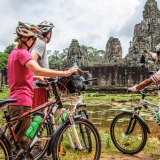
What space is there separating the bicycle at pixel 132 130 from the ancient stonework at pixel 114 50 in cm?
3458

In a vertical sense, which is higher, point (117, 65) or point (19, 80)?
point (117, 65)

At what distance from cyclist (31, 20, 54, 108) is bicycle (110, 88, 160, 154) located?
145 cm

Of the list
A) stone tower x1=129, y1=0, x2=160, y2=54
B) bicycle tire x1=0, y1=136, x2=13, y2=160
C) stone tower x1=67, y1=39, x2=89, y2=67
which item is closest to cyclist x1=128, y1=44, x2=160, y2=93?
bicycle tire x1=0, y1=136, x2=13, y2=160

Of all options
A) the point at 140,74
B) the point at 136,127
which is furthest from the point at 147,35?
the point at 136,127

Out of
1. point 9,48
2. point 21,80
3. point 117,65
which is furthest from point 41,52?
point 9,48

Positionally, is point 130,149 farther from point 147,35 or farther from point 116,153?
point 147,35

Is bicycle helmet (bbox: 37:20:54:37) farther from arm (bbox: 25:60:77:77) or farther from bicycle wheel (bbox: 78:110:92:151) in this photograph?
bicycle wheel (bbox: 78:110:92:151)

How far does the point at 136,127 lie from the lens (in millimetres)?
4469

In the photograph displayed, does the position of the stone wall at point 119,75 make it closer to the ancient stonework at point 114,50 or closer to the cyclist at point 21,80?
the ancient stonework at point 114,50

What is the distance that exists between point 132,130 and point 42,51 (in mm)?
2082

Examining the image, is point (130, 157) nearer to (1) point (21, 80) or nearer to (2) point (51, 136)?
(2) point (51, 136)

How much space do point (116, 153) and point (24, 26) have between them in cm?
271

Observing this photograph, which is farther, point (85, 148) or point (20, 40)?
point (85, 148)

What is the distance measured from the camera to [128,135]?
15.0ft
